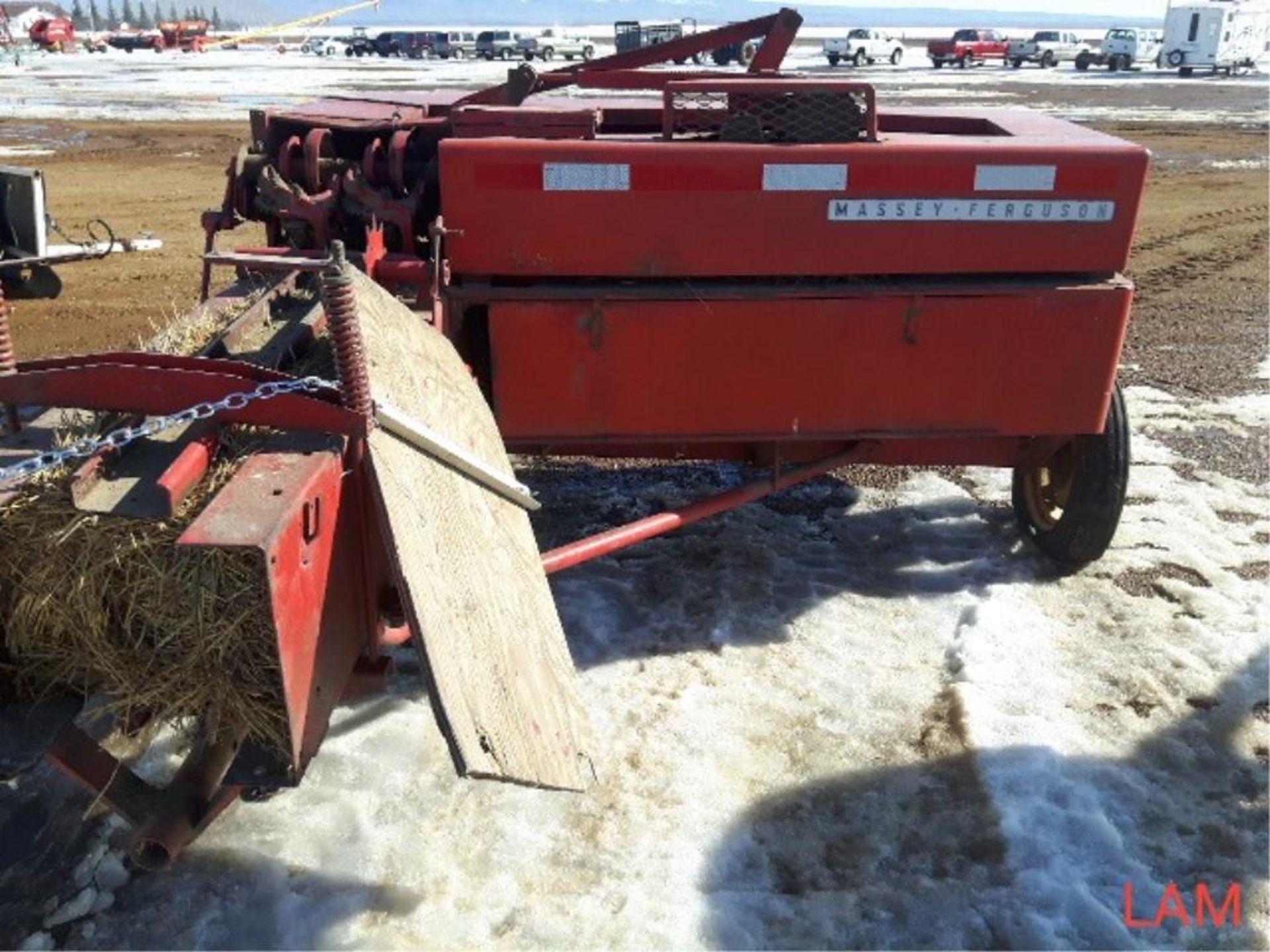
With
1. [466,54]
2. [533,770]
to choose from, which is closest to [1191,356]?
[533,770]

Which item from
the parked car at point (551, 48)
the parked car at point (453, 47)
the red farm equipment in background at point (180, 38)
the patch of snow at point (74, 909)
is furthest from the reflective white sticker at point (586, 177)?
the red farm equipment in background at point (180, 38)

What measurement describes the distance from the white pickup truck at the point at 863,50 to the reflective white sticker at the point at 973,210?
42512mm

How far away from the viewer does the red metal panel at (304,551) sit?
2305mm

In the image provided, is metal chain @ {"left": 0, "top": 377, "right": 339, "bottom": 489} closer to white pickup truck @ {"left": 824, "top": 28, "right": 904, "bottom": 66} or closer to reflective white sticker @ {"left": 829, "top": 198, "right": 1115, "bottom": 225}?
reflective white sticker @ {"left": 829, "top": 198, "right": 1115, "bottom": 225}

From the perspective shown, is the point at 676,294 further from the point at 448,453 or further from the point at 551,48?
the point at 551,48

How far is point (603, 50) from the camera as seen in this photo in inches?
2208

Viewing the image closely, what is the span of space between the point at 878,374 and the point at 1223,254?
26.9 feet

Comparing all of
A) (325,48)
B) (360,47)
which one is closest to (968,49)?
(360,47)

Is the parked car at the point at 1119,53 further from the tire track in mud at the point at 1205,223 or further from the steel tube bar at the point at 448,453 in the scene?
the steel tube bar at the point at 448,453

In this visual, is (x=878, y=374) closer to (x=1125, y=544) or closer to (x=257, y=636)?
(x=1125, y=544)

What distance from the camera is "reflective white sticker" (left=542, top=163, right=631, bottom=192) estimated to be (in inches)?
147

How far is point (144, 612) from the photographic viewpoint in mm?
2377

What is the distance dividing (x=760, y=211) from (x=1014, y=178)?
87cm

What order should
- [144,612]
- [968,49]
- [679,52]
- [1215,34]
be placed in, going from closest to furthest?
[144,612] < [679,52] < [1215,34] < [968,49]
